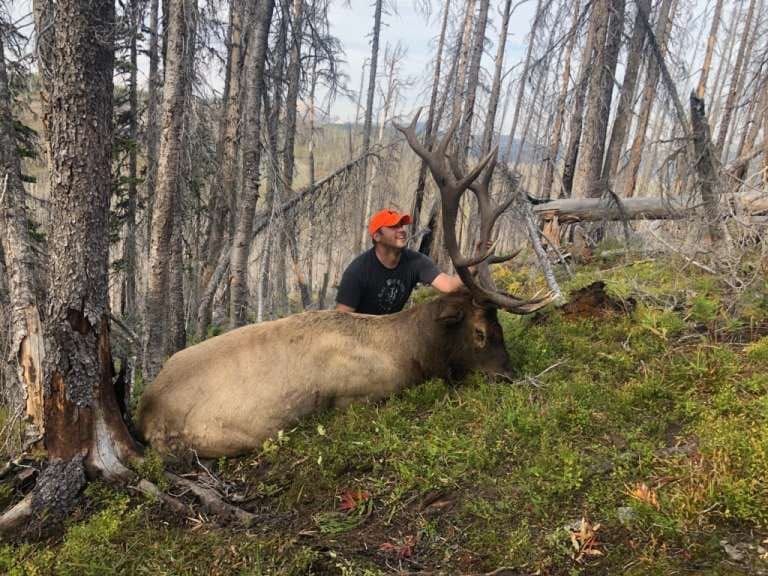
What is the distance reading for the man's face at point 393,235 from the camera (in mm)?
5422

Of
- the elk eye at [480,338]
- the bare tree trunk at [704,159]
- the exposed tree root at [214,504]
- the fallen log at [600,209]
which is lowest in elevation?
the exposed tree root at [214,504]

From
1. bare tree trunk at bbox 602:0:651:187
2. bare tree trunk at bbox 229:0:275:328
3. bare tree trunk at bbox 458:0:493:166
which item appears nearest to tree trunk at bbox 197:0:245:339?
bare tree trunk at bbox 229:0:275:328

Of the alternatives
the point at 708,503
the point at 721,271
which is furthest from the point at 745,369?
the point at 721,271

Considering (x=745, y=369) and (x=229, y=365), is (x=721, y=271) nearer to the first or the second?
(x=745, y=369)

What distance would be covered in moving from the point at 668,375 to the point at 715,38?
26.0 m

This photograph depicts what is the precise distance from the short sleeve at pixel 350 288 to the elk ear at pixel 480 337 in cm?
140

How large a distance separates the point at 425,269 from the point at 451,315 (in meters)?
0.85

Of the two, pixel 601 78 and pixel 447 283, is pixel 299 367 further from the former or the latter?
pixel 601 78

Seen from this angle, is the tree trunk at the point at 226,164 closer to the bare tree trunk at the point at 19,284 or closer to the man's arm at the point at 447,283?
the bare tree trunk at the point at 19,284

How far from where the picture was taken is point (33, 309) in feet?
15.6

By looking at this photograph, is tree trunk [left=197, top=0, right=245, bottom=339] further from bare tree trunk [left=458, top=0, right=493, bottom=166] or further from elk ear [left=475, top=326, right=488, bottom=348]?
elk ear [left=475, top=326, right=488, bottom=348]

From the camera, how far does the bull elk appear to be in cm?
441

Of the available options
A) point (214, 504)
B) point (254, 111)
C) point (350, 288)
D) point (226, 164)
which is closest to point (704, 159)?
point (350, 288)

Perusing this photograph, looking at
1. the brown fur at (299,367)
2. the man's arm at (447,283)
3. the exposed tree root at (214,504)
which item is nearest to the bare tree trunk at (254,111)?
the brown fur at (299,367)
